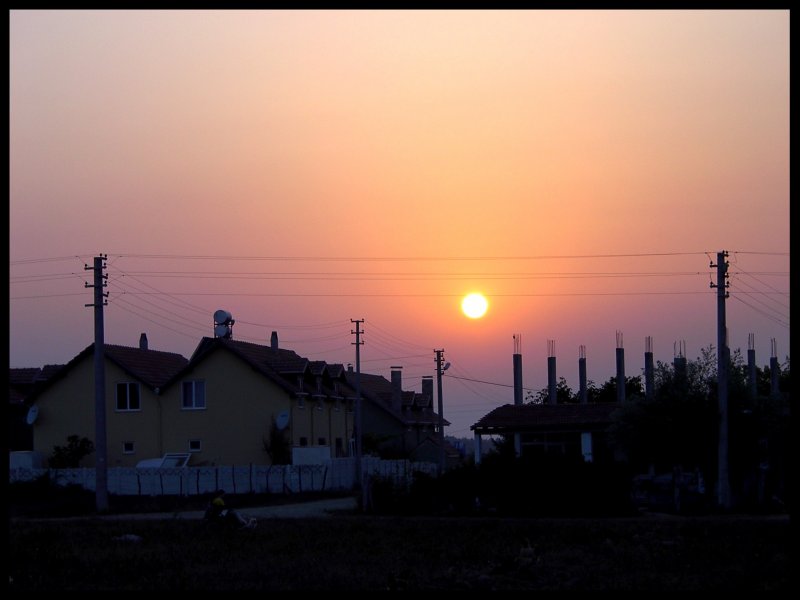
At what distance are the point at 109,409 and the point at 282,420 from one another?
9.37m

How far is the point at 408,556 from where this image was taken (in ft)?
70.7

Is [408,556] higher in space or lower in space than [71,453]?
higher

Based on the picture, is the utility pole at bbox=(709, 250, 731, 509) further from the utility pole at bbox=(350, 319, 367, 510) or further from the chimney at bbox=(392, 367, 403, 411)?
the chimney at bbox=(392, 367, 403, 411)

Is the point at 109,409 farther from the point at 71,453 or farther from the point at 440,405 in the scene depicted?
the point at 440,405

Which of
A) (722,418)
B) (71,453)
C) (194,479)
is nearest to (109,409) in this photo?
(71,453)

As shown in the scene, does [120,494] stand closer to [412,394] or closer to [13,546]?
[13,546]

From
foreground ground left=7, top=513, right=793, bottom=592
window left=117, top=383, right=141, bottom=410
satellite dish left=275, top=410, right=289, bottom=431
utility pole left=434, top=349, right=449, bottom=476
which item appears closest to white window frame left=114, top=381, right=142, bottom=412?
window left=117, top=383, right=141, bottom=410

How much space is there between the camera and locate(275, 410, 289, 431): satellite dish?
5594cm

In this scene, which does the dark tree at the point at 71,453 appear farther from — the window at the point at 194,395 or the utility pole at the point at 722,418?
the utility pole at the point at 722,418

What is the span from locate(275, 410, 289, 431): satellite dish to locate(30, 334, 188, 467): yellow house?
245 inches

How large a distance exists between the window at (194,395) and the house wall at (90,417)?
1.62 metres

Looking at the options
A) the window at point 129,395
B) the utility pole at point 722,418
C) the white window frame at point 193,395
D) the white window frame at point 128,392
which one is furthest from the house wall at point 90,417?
the utility pole at point 722,418

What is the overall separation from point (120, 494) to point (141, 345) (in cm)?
A: 2229

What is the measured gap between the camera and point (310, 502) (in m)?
45.1
